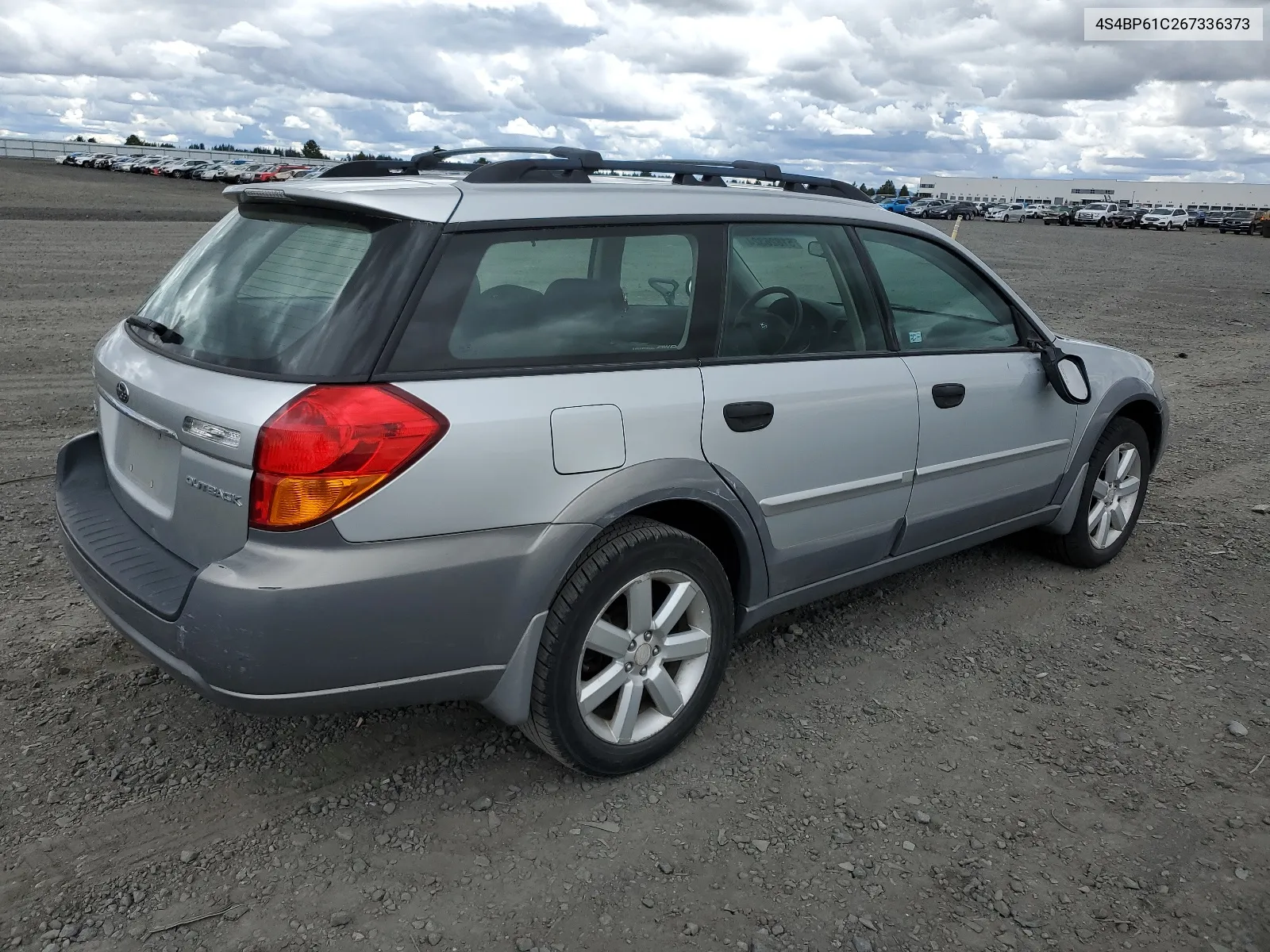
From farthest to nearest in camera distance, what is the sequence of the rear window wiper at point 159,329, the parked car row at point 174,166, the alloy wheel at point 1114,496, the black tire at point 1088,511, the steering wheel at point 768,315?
the parked car row at point 174,166
the alloy wheel at point 1114,496
the black tire at point 1088,511
the steering wheel at point 768,315
the rear window wiper at point 159,329

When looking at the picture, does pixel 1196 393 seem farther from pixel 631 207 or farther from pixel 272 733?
pixel 272 733

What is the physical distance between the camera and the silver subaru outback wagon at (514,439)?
2.57 meters

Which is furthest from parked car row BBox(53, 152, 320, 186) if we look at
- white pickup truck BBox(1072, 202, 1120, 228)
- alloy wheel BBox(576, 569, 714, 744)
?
alloy wheel BBox(576, 569, 714, 744)

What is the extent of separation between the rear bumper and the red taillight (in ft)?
0.23

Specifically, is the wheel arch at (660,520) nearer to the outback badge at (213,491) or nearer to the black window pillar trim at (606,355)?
the black window pillar trim at (606,355)

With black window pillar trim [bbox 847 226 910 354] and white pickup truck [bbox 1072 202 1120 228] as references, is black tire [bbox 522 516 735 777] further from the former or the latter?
white pickup truck [bbox 1072 202 1120 228]

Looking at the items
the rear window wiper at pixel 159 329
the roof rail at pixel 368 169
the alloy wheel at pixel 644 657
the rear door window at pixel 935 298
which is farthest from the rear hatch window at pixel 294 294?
the rear door window at pixel 935 298

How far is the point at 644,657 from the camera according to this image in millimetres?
Answer: 3150

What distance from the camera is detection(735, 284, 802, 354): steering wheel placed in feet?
11.1

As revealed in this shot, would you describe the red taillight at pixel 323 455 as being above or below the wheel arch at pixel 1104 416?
above

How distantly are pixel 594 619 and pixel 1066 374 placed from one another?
2.65m

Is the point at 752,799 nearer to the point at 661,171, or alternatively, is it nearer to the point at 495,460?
the point at 495,460

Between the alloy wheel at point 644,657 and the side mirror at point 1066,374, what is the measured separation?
207 centimetres

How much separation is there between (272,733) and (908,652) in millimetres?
2396
